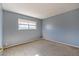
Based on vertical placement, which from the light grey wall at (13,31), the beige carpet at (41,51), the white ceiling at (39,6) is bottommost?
the beige carpet at (41,51)

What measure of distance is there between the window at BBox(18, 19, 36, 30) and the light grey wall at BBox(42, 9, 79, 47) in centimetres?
117

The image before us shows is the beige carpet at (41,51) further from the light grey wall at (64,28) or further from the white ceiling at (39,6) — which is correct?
the white ceiling at (39,6)

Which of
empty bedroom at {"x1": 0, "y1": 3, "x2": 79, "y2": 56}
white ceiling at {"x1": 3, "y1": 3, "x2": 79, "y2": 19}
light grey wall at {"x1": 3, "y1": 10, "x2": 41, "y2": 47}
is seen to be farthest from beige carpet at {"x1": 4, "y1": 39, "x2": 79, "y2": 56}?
white ceiling at {"x1": 3, "y1": 3, "x2": 79, "y2": 19}

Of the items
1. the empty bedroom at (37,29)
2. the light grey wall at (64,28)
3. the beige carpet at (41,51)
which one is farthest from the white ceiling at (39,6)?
the beige carpet at (41,51)

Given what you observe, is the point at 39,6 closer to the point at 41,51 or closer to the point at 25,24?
the point at 41,51

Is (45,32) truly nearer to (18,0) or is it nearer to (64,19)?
(64,19)

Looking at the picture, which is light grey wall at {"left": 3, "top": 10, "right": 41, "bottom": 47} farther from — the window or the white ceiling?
the white ceiling

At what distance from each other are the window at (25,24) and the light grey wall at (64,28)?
1.17 metres

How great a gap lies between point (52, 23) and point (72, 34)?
71.0 inches

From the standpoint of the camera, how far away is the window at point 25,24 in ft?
14.4

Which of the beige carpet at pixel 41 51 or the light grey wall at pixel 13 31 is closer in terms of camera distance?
the beige carpet at pixel 41 51

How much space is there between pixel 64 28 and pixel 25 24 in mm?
2401

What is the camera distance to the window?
4375 millimetres

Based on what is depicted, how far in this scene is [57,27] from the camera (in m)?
4.71
